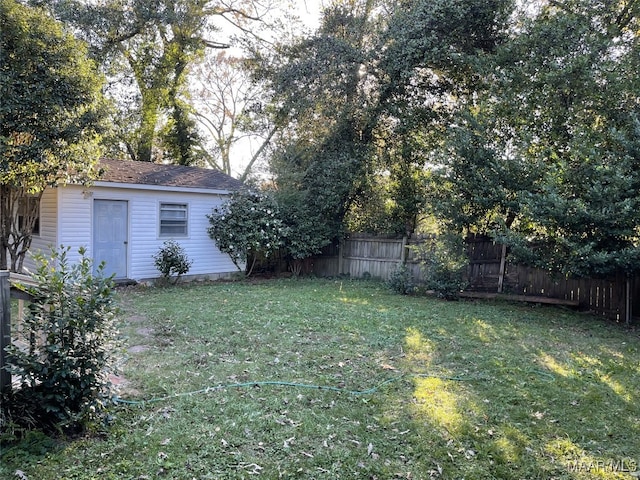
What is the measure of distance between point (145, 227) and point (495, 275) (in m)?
9.39

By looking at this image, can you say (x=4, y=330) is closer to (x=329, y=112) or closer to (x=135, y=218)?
(x=135, y=218)

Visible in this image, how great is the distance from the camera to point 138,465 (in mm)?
2906

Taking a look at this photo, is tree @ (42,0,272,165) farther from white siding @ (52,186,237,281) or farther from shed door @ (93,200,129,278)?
shed door @ (93,200,129,278)

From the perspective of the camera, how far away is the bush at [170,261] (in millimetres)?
11359

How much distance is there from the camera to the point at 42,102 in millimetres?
7770

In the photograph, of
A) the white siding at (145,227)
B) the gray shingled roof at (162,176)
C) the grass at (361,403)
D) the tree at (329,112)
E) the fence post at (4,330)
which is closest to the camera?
the grass at (361,403)

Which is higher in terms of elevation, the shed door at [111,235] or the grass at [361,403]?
the shed door at [111,235]

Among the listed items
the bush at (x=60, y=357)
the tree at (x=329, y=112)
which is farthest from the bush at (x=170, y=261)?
the bush at (x=60, y=357)

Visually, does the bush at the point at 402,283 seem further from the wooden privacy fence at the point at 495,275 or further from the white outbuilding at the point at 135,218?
the white outbuilding at the point at 135,218

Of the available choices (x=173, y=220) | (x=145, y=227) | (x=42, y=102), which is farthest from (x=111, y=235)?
(x=42, y=102)

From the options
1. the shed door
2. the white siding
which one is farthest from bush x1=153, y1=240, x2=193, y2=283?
the shed door

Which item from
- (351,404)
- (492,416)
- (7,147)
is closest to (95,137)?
(7,147)

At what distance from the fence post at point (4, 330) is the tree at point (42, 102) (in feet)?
19.1

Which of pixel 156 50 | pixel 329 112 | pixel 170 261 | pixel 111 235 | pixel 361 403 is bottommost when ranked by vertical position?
pixel 361 403
